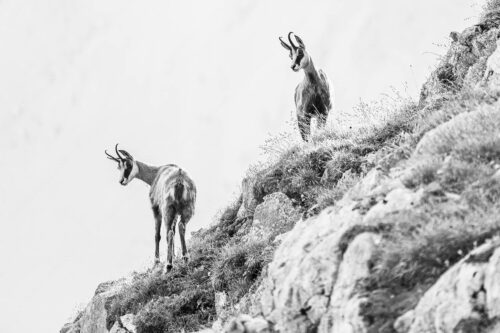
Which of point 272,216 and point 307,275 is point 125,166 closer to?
point 272,216

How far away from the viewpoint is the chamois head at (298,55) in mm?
18250

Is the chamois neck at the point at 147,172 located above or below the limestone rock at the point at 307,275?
above

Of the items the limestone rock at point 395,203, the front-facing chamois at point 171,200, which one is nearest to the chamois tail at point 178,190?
the front-facing chamois at point 171,200

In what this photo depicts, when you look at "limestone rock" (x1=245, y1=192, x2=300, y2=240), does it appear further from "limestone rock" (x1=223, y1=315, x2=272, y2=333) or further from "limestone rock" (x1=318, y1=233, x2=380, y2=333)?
"limestone rock" (x1=318, y1=233, x2=380, y2=333)

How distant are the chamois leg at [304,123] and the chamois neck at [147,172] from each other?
3757mm

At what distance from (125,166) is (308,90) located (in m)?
5.05

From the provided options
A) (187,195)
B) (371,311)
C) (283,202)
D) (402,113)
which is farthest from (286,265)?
(187,195)

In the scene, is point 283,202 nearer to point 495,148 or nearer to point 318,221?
point 318,221

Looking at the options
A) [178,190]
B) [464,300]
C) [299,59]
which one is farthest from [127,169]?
[464,300]

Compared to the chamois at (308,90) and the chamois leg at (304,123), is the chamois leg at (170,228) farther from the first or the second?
the chamois at (308,90)

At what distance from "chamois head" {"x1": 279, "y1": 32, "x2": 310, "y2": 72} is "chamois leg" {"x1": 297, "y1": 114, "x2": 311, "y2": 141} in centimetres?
115

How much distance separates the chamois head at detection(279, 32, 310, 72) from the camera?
59.9 feet

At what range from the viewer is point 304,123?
1819 cm

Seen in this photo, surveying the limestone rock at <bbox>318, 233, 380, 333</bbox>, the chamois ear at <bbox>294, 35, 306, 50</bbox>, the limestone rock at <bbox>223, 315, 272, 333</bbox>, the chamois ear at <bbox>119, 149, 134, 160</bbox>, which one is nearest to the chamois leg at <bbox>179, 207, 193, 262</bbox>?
the chamois ear at <bbox>119, 149, 134, 160</bbox>
